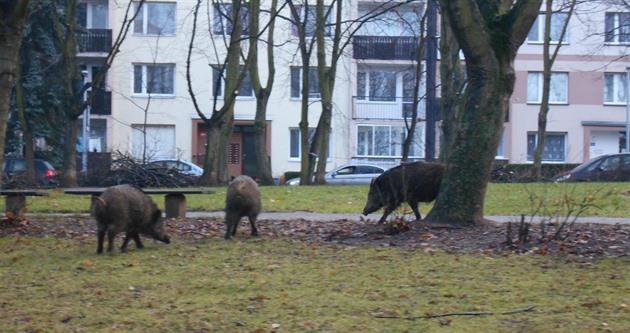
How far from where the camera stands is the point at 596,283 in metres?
9.31

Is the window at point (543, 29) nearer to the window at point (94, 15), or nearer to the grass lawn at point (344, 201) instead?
the window at point (94, 15)

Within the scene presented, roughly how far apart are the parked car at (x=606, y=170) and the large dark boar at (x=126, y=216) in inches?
752

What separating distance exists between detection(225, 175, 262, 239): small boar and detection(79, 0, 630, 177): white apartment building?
34.4m

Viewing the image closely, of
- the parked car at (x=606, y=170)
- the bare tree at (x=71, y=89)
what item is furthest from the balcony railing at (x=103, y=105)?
the parked car at (x=606, y=170)

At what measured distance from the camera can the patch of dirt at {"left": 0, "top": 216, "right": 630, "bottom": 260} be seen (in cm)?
1137

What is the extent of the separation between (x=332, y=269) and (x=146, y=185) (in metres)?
16.0

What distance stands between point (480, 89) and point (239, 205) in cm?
362

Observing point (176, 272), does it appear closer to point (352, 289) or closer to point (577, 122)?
point (352, 289)

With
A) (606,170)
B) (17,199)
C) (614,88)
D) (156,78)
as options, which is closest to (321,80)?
(606,170)

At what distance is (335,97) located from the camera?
50156mm

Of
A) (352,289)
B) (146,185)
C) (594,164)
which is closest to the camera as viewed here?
(352,289)

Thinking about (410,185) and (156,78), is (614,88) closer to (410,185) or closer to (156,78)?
(156,78)

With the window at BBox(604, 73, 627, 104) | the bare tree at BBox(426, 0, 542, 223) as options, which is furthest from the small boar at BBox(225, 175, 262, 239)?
the window at BBox(604, 73, 627, 104)

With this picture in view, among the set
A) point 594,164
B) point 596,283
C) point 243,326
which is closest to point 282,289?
point 243,326
